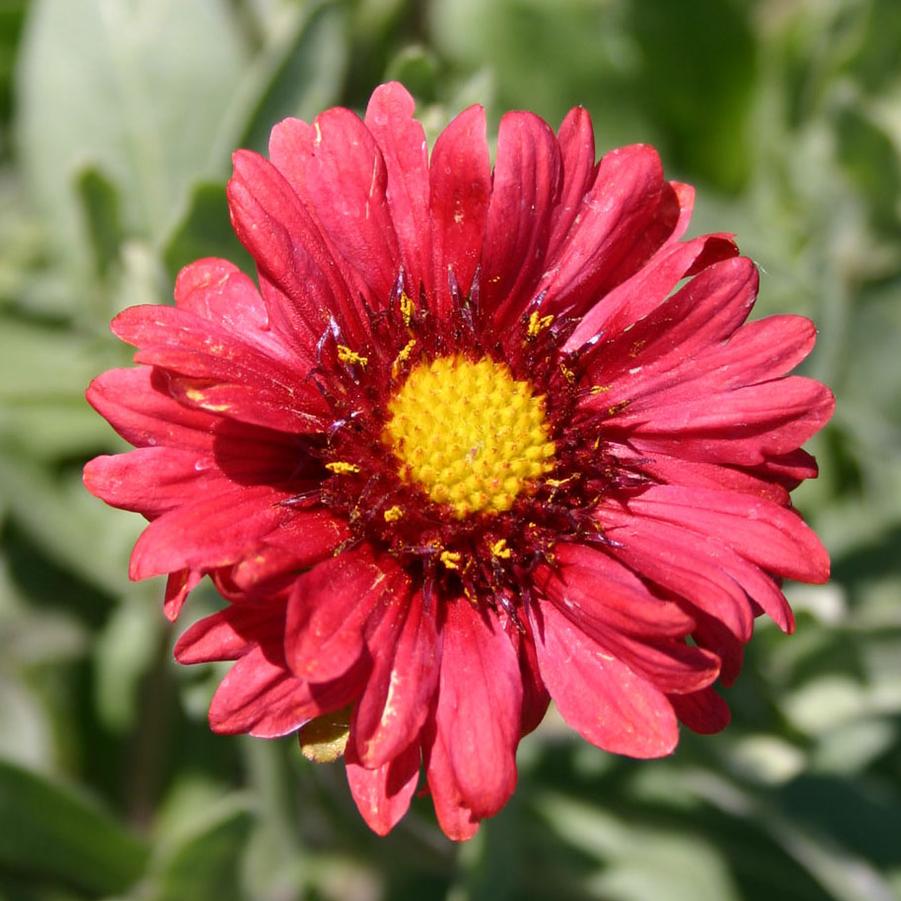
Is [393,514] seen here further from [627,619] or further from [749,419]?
[749,419]

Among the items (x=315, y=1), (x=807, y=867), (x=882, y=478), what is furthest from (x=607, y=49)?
(x=807, y=867)

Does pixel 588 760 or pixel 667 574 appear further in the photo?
pixel 588 760

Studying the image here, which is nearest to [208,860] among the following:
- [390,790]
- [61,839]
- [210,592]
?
[61,839]

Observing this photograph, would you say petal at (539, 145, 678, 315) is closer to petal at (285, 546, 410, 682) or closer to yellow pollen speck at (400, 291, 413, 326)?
yellow pollen speck at (400, 291, 413, 326)

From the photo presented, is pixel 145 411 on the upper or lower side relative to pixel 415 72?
lower

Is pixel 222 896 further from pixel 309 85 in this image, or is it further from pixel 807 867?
pixel 309 85

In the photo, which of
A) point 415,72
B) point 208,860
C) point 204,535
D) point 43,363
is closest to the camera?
point 204,535
